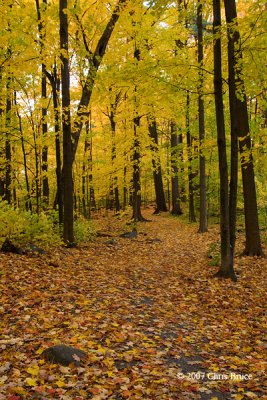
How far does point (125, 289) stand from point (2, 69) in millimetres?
7742

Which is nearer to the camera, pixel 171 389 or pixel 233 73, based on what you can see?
pixel 171 389

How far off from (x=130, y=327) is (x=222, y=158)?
4635 mm

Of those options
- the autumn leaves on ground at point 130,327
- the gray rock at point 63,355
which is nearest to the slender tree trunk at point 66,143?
the autumn leaves on ground at point 130,327

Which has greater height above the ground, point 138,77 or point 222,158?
point 138,77

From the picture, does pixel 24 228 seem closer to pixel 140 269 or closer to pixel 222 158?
pixel 140 269

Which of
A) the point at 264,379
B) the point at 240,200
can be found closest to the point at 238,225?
the point at 240,200

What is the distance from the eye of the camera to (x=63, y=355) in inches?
175

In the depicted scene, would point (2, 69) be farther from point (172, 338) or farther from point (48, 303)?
point (172, 338)

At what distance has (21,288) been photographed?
7.09m

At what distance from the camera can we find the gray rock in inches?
172

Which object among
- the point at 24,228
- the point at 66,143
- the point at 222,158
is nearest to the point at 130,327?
the point at 222,158

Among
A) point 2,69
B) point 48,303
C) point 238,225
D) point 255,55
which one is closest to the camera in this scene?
point 48,303

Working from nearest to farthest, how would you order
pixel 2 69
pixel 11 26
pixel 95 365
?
pixel 95 365 < pixel 11 26 < pixel 2 69

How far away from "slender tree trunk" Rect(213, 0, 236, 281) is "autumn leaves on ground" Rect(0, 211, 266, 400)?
53cm
